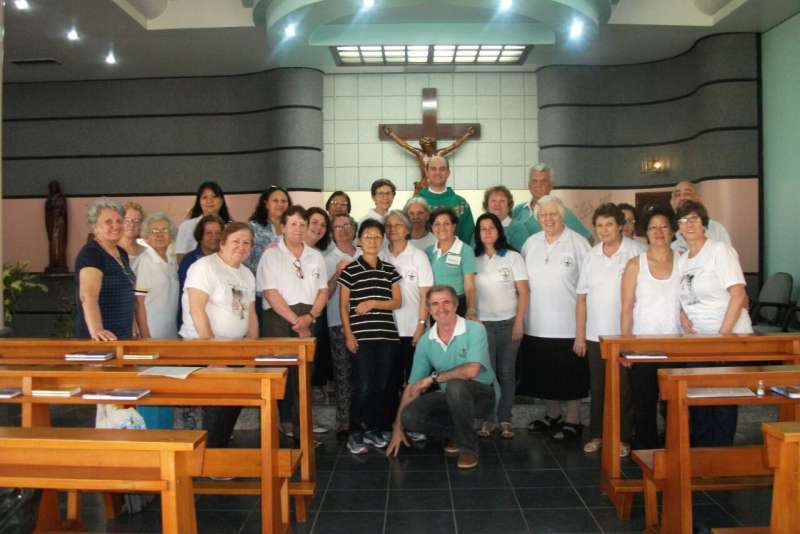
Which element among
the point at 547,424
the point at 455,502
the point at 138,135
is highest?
the point at 138,135

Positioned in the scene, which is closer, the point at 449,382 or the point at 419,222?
the point at 449,382

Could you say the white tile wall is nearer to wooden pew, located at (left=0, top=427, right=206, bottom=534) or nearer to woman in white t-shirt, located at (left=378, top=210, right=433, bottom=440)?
woman in white t-shirt, located at (left=378, top=210, right=433, bottom=440)

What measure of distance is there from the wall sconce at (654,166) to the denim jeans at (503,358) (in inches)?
179

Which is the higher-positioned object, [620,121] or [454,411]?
[620,121]

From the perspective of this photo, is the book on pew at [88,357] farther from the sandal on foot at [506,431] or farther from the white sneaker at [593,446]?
the white sneaker at [593,446]

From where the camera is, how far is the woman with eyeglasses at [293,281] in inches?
160

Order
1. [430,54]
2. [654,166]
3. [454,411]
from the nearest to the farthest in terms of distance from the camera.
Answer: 1. [454,411]
2. [430,54]
3. [654,166]

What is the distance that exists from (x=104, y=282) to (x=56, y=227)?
5.76 meters

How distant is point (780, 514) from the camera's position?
202 centimetres

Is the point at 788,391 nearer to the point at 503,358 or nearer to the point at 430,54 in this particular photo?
the point at 503,358

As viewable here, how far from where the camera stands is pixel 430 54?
774 centimetres

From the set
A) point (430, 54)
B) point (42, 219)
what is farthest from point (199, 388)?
point (42, 219)

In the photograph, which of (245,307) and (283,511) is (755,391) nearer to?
(283,511)

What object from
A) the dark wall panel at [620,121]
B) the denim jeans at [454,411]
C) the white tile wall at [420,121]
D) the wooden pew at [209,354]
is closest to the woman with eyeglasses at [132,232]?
the wooden pew at [209,354]
